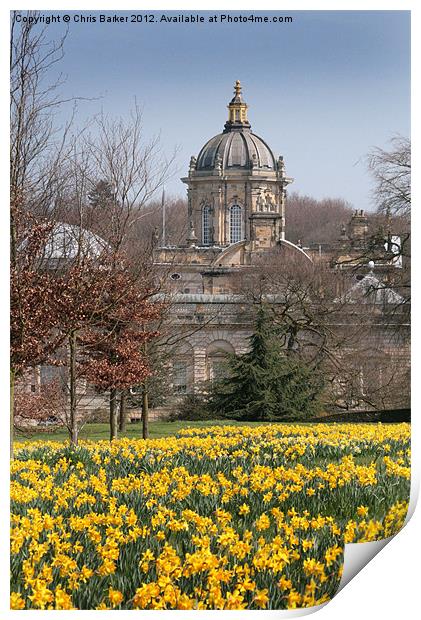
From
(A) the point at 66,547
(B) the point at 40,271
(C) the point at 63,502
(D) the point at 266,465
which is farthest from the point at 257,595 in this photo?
(B) the point at 40,271

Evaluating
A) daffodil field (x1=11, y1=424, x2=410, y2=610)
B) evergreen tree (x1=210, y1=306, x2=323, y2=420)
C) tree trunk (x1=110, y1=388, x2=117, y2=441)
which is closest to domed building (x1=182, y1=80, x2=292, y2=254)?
evergreen tree (x1=210, y1=306, x2=323, y2=420)

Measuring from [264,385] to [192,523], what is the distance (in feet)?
22.9

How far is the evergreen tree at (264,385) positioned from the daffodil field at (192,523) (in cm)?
420

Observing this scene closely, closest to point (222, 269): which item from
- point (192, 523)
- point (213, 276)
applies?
point (213, 276)

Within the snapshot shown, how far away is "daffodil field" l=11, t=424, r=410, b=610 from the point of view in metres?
4.58

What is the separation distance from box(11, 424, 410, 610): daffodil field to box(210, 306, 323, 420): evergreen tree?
420 centimetres

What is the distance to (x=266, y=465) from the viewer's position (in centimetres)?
688

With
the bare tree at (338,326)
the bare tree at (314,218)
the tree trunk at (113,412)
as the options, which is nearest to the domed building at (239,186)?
the bare tree at (314,218)

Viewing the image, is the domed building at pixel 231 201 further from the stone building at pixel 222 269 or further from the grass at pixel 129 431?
the grass at pixel 129 431

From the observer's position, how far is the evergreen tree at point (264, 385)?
1173 centimetres

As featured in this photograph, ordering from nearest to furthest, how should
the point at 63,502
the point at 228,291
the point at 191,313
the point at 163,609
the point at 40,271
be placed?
the point at 163,609 → the point at 63,502 → the point at 40,271 → the point at 191,313 → the point at 228,291

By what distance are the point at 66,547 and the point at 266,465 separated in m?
2.29
